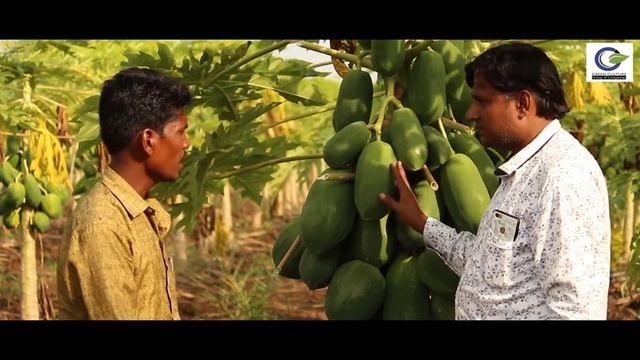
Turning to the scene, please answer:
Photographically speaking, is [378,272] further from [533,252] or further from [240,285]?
[240,285]

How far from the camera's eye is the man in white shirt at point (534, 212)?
1.63 meters

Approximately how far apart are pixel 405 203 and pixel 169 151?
0.61m

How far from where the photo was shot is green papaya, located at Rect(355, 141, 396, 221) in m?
2.04

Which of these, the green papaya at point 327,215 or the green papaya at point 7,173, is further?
the green papaya at point 7,173

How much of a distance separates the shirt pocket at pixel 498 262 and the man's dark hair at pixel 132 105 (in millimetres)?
683

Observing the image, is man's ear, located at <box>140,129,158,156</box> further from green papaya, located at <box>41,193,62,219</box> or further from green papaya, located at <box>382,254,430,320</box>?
green papaya, located at <box>41,193,62,219</box>

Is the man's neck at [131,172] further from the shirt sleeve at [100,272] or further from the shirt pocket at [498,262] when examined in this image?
the shirt pocket at [498,262]

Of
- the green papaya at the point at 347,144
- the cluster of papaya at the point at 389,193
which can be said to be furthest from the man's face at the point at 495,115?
the green papaya at the point at 347,144

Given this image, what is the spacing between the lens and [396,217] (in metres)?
2.14

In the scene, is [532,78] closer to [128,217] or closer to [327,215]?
[327,215]

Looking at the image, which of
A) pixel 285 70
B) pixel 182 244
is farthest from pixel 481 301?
pixel 182 244

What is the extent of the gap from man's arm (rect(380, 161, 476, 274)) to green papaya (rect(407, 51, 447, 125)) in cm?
20

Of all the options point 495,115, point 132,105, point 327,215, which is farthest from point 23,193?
point 495,115

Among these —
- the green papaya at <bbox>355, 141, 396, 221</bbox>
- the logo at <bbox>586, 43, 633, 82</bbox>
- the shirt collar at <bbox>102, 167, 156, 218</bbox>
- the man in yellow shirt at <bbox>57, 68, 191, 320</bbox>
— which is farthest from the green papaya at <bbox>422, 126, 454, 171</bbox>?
the logo at <bbox>586, 43, 633, 82</bbox>
